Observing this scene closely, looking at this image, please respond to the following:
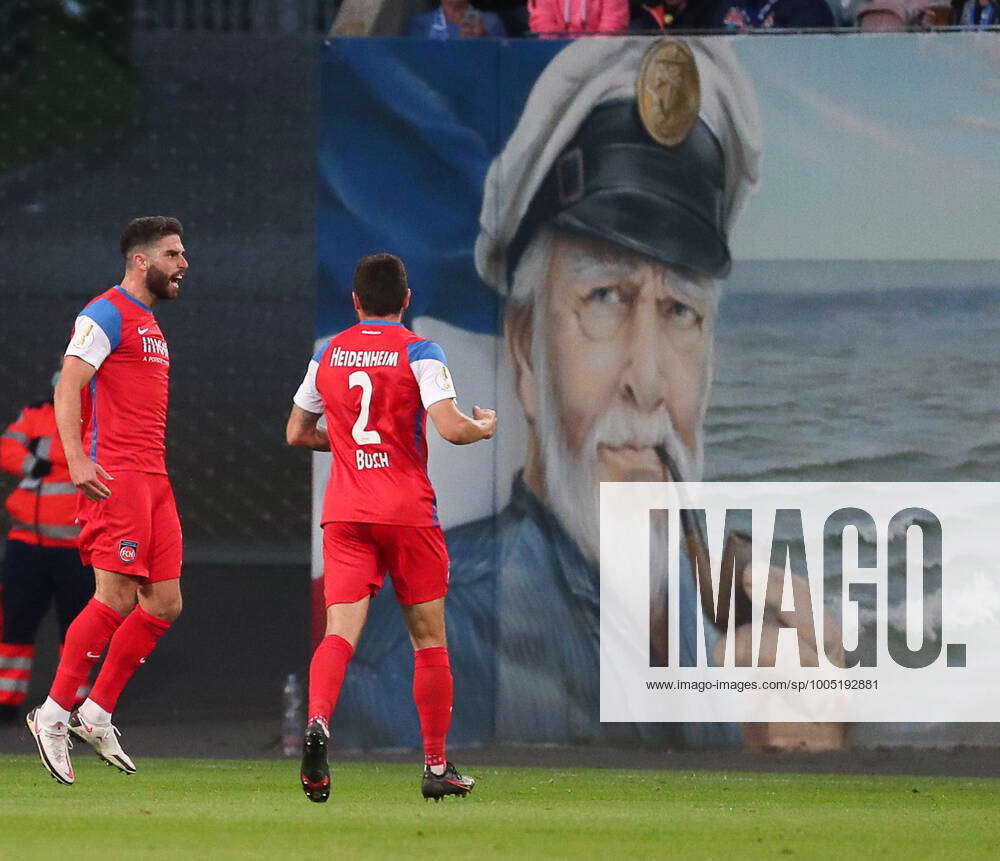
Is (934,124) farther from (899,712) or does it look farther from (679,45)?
(899,712)

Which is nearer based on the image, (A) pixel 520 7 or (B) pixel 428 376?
(B) pixel 428 376

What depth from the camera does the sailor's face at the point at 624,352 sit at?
31.2ft

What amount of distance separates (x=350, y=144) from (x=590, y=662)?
8.93 ft

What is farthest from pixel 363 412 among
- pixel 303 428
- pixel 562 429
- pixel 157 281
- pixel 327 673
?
pixel 562 429

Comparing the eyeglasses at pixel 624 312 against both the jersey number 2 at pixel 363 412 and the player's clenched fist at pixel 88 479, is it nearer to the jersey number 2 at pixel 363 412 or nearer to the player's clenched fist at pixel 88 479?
Answer: the jersey number 2 at pixel 363 412

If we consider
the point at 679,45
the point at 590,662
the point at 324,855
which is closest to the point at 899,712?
the point at 590,662

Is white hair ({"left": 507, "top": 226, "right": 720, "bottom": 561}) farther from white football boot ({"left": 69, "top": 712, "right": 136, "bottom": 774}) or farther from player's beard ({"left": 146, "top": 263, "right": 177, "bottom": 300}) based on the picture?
white football boot ({"left": 69, "top": 712, "right": 136, "bottom": 774})

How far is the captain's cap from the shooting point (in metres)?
9.51

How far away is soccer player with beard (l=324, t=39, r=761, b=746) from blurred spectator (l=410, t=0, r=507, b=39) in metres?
0.66

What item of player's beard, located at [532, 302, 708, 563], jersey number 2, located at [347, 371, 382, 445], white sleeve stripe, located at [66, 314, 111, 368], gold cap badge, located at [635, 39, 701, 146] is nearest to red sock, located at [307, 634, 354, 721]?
jersey number 2, located at [347, 371, 382, 445]

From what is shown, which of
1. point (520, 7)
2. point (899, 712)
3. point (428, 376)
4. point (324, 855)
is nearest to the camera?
point (324, 855)

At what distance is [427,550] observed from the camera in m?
6.68

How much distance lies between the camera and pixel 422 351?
661cm

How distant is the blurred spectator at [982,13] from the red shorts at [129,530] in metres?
4.63
